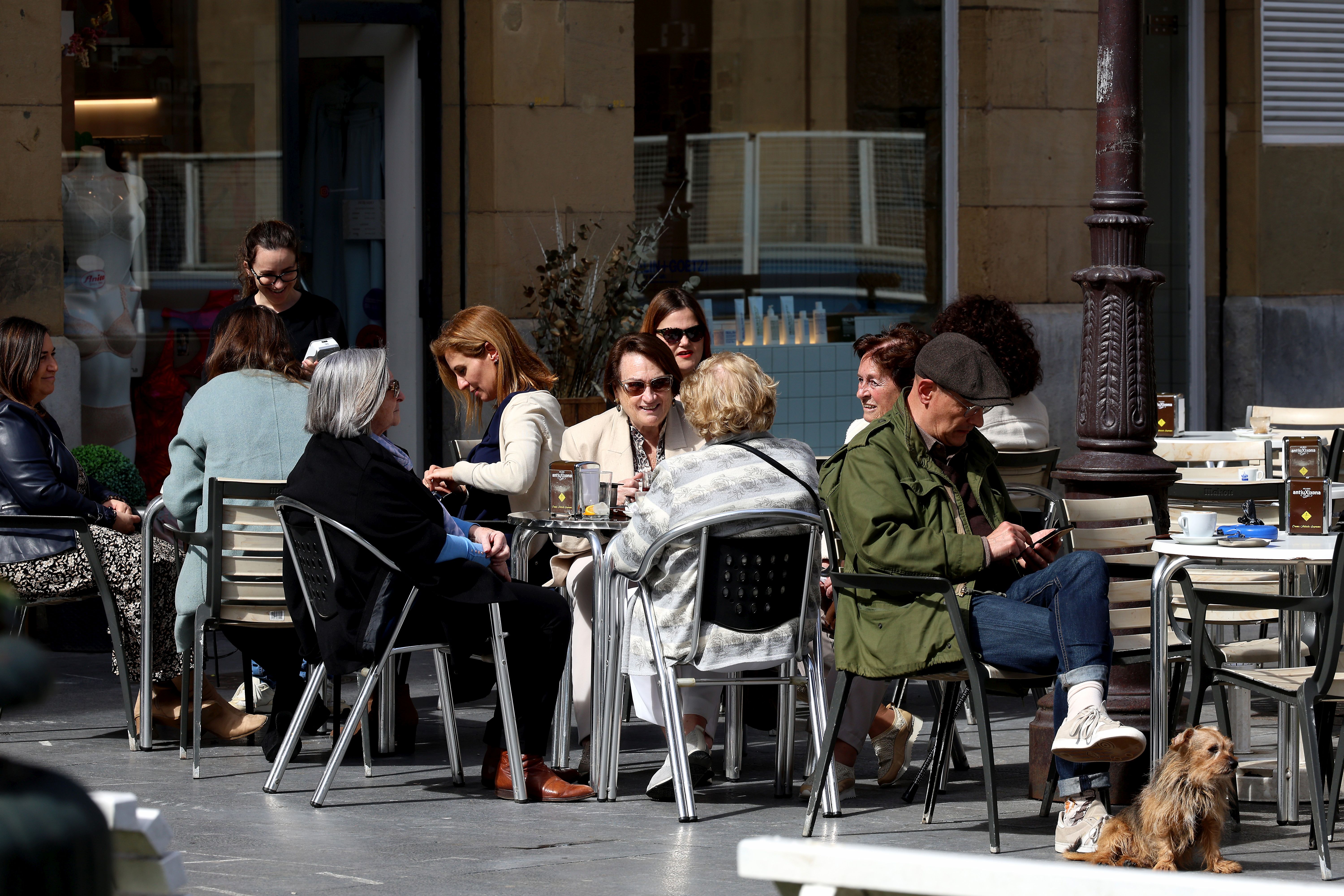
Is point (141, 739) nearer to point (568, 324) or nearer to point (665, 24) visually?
point (568, 324)

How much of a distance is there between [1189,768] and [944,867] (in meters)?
2.63

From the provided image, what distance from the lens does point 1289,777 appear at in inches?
213

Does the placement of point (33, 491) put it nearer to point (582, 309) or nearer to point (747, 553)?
point (747, 553)

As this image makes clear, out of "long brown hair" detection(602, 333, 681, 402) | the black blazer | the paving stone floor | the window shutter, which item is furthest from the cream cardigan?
the window shutter

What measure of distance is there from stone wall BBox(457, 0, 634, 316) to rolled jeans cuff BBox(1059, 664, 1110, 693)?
5884 mm

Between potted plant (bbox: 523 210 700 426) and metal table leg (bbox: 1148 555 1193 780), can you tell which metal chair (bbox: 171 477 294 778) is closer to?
metal table leg (bbox: 1148 555 1193 780)

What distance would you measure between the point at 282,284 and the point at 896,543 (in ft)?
11.2

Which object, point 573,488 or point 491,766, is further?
point 573,488

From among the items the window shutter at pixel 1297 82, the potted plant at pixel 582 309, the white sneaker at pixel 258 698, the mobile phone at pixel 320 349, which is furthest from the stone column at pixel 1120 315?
the window shutter at pixel 1297 82

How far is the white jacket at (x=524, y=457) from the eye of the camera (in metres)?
6.56

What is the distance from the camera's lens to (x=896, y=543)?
17.0 feet

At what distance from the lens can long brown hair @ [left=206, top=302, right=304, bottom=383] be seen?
651cm

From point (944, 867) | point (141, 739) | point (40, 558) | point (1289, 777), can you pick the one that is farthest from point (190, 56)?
point (944, 867)

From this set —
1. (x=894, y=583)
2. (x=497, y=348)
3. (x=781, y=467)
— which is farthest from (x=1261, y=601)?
(x=497, y=348)
